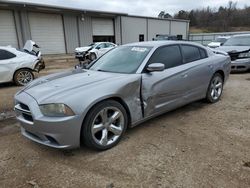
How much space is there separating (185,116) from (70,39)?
75.2 feet

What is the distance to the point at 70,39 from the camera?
2512cm

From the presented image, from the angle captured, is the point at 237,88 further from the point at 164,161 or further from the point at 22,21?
the point at 22,21

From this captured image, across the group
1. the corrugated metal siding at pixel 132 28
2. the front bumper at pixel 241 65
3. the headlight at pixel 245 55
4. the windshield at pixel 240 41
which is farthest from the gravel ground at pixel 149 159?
the corrugated metal siding at pixel 132 28

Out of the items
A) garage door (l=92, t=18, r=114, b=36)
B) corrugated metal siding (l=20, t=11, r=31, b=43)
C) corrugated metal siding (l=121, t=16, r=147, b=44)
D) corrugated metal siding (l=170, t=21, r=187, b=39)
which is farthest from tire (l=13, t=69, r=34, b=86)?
corrugated metal siding (l=170, t=21, r=187, b=39)

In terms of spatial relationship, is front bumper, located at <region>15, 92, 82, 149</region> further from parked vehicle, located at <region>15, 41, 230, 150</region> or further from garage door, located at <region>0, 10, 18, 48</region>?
garage door, located at <region>0, 10, 18, 48</region>

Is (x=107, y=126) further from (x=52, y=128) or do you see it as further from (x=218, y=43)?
(x=218, y=43)

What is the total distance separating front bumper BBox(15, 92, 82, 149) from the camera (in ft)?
8.96

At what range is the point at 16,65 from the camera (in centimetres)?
801

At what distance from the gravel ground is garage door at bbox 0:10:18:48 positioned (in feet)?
64.2

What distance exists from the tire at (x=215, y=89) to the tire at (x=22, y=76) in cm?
652

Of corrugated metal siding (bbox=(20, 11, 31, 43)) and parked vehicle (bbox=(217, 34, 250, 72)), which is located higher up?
corrugated metal siding (bbox=(20, 11, 31, 43))

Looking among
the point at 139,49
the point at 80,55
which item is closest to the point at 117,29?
the point at 80,55

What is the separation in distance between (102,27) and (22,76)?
21725 millimetres

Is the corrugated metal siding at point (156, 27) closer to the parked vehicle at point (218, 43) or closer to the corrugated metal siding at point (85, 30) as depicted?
the corrugated metal siding at point (85, 30)
